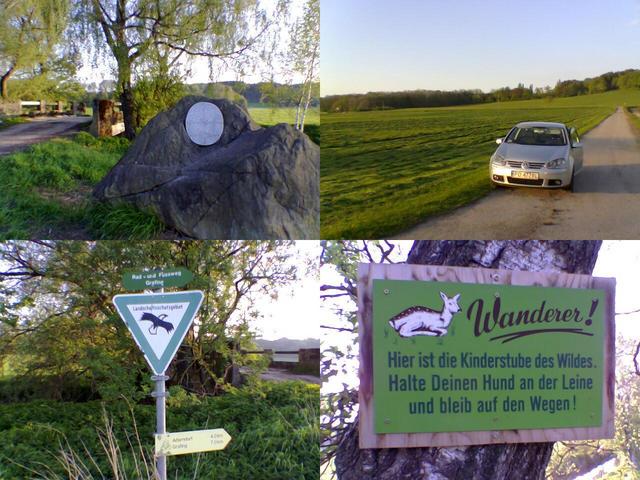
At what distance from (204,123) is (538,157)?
2909mm

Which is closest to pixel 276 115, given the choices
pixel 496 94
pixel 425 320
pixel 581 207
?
pixel 496 94

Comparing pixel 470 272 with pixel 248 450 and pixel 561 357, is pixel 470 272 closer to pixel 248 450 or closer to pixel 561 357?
pixel 561 357

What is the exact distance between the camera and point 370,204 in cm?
632

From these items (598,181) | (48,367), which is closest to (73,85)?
(48,367)

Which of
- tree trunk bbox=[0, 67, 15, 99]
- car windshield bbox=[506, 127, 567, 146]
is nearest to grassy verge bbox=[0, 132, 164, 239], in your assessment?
tree trunk bbox=[0, 67, 15, 99]

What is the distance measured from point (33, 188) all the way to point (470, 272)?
12.5 feet

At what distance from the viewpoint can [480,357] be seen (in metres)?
5.67

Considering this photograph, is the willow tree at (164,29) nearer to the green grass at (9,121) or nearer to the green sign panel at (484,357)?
the green grass at (9,121)

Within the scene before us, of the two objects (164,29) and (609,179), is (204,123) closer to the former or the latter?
(164,29)

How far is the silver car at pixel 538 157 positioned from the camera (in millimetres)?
6441

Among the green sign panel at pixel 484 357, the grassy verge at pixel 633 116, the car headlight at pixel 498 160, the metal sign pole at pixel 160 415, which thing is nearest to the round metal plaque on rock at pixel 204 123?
the green sign panel at pixel 484 357

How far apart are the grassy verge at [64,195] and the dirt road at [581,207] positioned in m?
2.43

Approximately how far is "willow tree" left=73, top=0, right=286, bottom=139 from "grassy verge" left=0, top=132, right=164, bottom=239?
1.72 feet

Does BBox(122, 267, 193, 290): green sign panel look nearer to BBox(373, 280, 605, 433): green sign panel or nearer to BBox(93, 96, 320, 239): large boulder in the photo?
BBox(373, 280, 605, 433): green sign panel
